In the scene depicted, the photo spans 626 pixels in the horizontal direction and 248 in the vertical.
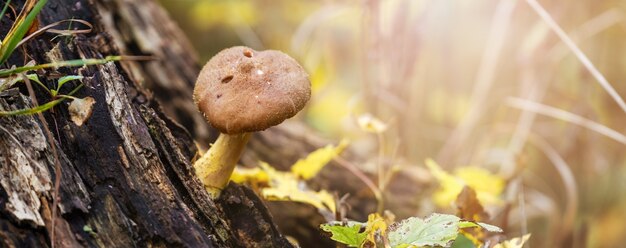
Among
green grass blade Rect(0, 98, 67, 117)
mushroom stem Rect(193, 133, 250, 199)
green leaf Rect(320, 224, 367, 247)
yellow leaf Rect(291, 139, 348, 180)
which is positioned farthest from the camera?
yellow leaf Rect(291, 139, 348, 180)

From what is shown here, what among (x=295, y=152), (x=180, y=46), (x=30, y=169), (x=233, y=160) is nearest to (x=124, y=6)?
(x=180, y=46)

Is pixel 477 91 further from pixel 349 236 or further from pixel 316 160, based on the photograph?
pixel 349 236

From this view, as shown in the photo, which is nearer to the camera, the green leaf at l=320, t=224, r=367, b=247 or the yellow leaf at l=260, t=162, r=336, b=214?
the green leaf at l=320, t=224, r=367, b=247

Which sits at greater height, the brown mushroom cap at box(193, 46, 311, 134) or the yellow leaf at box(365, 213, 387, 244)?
the brown mushroom cap at box(193, 46, 311, 134)

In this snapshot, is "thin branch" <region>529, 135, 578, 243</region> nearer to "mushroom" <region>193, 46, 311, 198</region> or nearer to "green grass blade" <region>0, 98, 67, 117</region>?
"mushroom" <region>193, 46, 311, 198</region>

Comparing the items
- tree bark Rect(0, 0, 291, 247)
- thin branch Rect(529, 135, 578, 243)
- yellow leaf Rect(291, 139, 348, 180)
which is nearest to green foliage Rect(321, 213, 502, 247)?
tree bark Rect(0, 0, 291, 247)

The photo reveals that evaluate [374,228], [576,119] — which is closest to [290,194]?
[374,228]

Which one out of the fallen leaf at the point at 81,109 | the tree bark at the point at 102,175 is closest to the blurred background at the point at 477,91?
the tree bark at the point at 102,175
